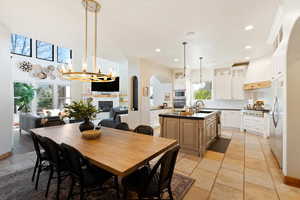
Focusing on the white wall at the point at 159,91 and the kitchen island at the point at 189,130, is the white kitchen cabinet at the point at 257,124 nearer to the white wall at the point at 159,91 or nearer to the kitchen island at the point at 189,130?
the kitchen island at the point at 189,130

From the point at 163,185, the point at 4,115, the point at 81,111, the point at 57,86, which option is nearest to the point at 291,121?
the point at 163,185

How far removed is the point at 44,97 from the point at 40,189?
7276 mm

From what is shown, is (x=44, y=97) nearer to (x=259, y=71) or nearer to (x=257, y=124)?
(x=257, y=124)

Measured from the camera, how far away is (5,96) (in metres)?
3.16

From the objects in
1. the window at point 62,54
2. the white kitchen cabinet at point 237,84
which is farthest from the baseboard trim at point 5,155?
the white kitchen cabinet at point 237,84

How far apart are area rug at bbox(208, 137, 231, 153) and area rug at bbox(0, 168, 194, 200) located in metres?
1.74

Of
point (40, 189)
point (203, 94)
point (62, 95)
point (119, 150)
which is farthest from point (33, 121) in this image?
point (203, 94)

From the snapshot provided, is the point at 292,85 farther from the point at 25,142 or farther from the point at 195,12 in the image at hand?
the point at 25,142

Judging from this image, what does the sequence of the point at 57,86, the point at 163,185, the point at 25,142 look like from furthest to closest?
→ the point at 57,86 < the point at 25,142 < the point at 163,185

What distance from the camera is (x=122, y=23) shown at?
2824 mm

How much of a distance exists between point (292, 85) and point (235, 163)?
70.0 inches

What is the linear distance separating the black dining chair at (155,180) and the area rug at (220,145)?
8.67ft

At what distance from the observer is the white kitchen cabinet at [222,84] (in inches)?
238

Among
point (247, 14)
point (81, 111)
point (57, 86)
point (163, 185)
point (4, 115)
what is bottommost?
point (163, 185)
